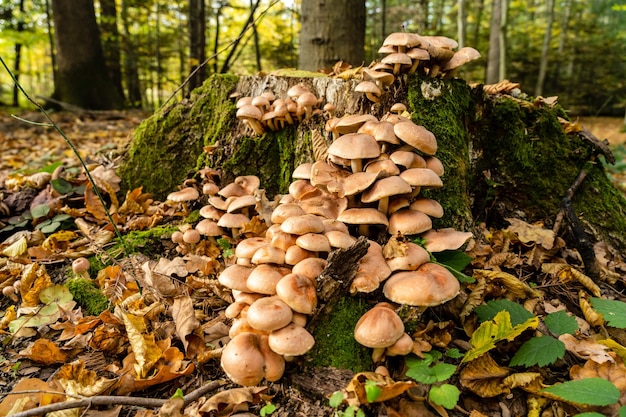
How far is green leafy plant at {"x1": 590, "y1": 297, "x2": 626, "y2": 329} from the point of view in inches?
105

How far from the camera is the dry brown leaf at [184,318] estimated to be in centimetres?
289

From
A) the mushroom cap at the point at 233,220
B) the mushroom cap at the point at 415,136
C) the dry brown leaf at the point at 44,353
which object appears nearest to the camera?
the dry brown leaf at the point at 44,353

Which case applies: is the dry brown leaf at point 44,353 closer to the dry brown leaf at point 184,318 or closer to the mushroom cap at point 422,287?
the dry brown leaf at point 184,318

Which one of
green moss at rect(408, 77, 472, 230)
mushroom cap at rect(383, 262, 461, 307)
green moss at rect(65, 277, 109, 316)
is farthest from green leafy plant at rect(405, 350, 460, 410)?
green moss at rect(65, 277, 109, 316)

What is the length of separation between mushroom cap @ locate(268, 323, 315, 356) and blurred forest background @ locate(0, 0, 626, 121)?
8.47ft

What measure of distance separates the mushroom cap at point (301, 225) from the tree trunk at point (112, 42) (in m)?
17.3

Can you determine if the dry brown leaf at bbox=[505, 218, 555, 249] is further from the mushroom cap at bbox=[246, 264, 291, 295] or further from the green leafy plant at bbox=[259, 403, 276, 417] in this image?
the green leafy plant at bbox=[259, 403, 276, 417]

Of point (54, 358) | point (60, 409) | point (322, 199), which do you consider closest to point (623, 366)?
point (322, 199)

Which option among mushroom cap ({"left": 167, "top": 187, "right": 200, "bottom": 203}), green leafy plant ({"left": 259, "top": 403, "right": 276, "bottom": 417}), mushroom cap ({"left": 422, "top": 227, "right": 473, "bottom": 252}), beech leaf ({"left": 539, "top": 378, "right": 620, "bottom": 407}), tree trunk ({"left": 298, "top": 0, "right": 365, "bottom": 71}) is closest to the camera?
beech leaf ({"left": 539, "top": 378, "right": 620, "bottom": 407})

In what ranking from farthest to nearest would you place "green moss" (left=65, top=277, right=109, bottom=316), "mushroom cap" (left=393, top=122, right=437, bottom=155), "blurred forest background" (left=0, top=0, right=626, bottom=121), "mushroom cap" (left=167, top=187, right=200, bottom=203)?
"blurred forest background" (left=0, top=0, right=626, bottom=121)
"mushroom cap" (left=167, top=187, right=200, bottom=203)
"green moss" (left=65, top=277, right=109, bottom=316)
"mushroom cap" (left=393, top=122, right=437, bottom=155)

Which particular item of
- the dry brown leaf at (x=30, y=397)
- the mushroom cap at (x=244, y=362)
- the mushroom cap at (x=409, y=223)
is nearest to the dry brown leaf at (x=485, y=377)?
the mushroom cap at (x=409, y=223)

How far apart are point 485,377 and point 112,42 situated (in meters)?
20.9

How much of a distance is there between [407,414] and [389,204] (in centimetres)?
148

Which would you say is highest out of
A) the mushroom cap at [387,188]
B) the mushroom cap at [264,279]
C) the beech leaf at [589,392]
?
the mushroom cap at [387,188]
